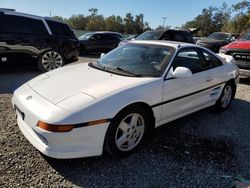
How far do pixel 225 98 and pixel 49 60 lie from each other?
530 cm

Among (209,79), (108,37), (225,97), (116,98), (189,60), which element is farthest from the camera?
(108,37)

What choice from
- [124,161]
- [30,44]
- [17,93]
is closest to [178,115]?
[124,161]

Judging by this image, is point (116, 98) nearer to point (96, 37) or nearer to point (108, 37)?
point (96, 37)

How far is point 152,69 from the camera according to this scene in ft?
12.3

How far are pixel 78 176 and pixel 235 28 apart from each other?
52858mm

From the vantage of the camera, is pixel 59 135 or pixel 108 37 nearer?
pixel 59 135

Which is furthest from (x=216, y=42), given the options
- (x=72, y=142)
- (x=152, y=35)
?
(x=72, y=142)

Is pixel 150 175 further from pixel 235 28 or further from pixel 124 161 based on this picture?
pixel 235 28

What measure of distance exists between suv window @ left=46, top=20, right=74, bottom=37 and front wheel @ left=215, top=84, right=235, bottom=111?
538cm

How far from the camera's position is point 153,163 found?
3.24m

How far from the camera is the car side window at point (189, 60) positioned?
403 cm

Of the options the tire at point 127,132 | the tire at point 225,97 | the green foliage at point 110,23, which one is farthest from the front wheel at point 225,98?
the green foliage at point 110,23

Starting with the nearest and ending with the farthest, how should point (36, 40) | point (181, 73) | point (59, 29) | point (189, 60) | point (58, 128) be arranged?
point (58, 128), point (181, 73), point (189, 60), point (36, 40), point (59, 29)

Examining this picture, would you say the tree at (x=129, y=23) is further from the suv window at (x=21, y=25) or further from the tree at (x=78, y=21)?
the suv window at (x=21, y=25)
